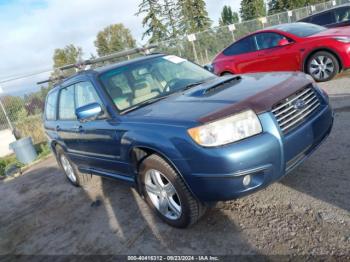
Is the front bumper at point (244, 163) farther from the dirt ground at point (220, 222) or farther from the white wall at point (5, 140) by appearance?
the white wall at point (5, 140)

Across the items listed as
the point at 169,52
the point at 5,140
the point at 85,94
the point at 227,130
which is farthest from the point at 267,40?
the point at 5,140

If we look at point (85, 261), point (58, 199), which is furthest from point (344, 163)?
point (58, 199)

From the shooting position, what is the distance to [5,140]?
1280 cm

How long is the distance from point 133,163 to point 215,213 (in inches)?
39.8

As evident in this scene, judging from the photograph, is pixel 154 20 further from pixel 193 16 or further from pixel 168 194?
pixel 168 194

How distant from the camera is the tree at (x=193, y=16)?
99.0 feet

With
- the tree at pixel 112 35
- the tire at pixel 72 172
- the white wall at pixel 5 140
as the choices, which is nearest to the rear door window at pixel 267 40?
the tire at pixel 72 172

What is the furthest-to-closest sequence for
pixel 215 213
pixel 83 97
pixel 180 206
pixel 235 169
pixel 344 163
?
1. pixel 83 97
2. pixel 344 163
3. pixel 215 213
4. pixel 180 206
5. pixel 235 169

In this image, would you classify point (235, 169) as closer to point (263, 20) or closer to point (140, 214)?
point (140, 214)

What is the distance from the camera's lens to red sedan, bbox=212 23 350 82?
6.95 meters

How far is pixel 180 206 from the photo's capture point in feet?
10.2

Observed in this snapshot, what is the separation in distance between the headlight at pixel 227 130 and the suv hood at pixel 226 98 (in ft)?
0.19

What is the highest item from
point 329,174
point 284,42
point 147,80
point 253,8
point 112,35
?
point 112,35

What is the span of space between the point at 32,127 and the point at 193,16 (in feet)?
79.1
